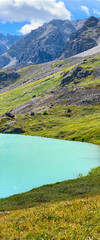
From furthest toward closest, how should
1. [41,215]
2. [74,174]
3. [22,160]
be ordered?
[22,160] < [74,174] < [41,215]

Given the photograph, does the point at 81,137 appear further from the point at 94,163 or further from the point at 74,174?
the point at 74,174

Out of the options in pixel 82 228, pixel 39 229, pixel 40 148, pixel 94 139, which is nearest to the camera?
pixel 82 228

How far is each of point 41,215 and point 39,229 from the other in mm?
4499

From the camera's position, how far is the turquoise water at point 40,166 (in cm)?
7575

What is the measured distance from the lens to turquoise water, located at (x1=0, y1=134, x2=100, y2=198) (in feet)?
249

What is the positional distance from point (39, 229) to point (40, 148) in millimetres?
127728

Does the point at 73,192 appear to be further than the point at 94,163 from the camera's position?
No

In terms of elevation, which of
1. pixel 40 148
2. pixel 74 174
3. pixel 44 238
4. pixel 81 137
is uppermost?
pixel 81 137

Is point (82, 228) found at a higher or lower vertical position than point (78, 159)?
lower

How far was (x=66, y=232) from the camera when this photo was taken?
18.4m

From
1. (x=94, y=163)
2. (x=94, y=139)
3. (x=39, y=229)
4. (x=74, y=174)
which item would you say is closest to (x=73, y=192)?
(x=39, y=229)

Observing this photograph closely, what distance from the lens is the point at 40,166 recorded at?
9844 centimetres

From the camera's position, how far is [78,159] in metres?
113

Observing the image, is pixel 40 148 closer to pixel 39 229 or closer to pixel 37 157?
pixel 37 157
